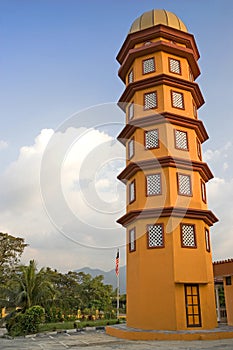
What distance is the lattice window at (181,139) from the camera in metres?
14.5

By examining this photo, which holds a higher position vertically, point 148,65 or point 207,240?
point 148,65

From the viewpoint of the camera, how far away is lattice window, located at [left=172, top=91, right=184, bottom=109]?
49.5ft

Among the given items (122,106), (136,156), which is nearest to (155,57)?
(122,106)

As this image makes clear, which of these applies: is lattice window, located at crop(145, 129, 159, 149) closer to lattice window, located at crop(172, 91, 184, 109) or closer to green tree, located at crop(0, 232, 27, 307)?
lattice window, located at crop(172, 91, 184, 109)

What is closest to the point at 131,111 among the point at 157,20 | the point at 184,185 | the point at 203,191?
the point at 184,185

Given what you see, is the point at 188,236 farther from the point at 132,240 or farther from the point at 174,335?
the point at 174,335

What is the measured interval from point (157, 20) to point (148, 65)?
7.57ft

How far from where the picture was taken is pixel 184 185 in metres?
13.9

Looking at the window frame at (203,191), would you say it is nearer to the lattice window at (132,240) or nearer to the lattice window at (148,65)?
the lattice window at (132,240)

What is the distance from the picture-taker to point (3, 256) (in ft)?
89.5

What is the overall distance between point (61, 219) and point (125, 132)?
6.02m

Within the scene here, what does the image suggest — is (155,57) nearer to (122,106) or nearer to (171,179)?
(122,106)

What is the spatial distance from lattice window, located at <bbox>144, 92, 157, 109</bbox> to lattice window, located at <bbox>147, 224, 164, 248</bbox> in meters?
5.17

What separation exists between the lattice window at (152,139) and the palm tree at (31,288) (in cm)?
780
